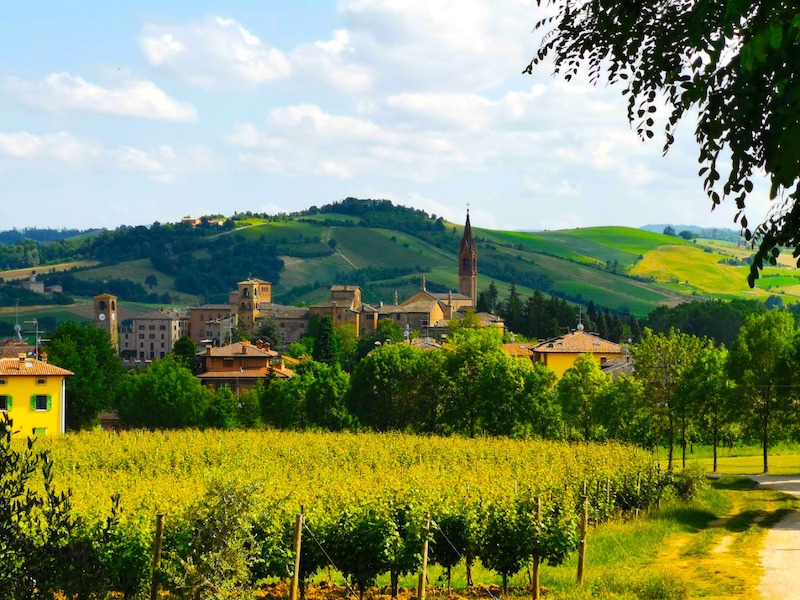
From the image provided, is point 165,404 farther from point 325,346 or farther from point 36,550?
point 36,550

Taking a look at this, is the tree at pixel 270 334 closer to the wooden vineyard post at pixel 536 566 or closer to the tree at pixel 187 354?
the tree at pixel 187 354

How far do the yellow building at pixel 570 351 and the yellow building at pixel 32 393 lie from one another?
43.7 metres

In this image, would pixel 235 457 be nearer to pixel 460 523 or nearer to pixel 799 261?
pixel 460 523

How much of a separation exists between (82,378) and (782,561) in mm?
71841

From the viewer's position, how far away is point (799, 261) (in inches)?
412

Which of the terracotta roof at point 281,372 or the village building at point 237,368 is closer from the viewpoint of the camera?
the terracotta roof at point 281,372

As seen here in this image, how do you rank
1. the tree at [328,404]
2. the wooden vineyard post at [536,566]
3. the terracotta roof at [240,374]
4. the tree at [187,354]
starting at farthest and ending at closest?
the tree at [187,354] < the terracotta roof at [240,374] < the tree at [328,404] < the wooden vineyard post at [536,566]

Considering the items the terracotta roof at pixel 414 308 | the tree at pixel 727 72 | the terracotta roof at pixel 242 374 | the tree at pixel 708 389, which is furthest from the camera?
the terracotta roof at pixel 414 308

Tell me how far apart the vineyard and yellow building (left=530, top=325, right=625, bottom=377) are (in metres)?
58.0

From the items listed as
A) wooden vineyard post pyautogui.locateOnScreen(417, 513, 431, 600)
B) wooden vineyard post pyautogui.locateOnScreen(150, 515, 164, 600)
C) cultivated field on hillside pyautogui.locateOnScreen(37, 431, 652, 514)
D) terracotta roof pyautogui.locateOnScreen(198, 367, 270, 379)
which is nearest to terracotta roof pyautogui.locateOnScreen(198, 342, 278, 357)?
terracotta roof pyautogui.locateOnScreen(198, 367, 270, 379)

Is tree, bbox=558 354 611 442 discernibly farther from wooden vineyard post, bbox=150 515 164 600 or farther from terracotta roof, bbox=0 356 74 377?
wooden vineyard post, bbox=150 515 164 600

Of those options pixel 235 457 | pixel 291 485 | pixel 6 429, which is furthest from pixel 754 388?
pixel 6 429

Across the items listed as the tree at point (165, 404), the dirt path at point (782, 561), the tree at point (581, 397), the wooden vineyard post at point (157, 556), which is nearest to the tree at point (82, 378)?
the tree at point (165, 404)

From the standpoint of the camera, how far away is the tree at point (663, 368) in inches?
2101
